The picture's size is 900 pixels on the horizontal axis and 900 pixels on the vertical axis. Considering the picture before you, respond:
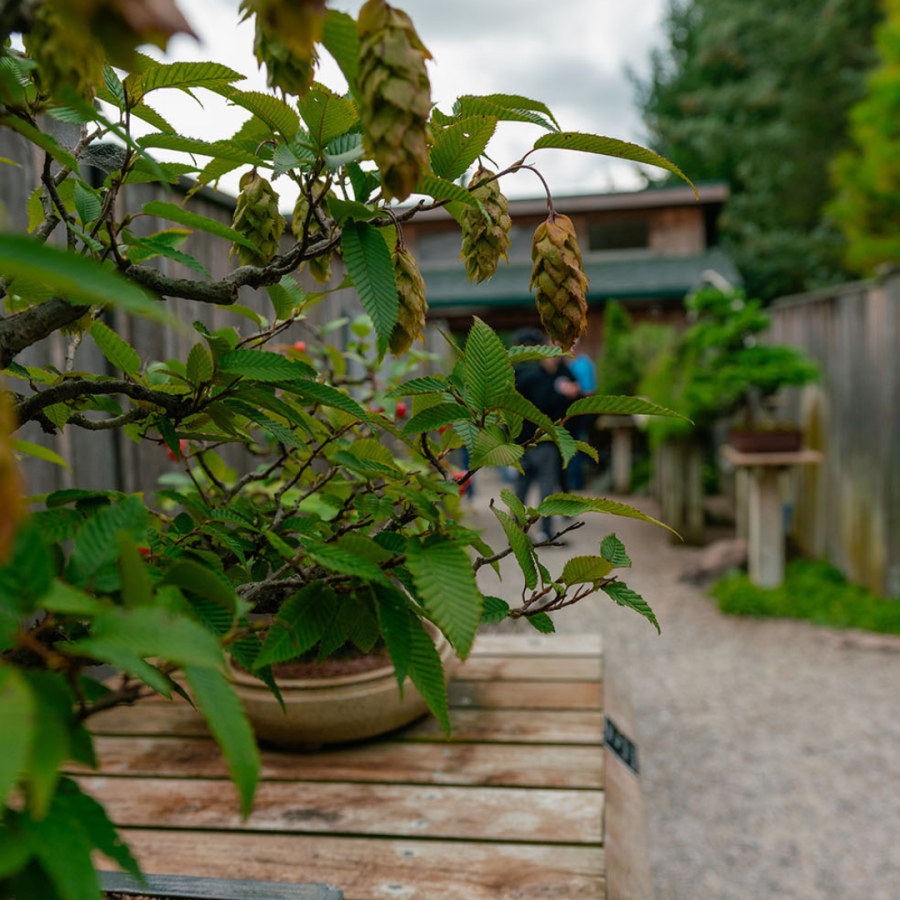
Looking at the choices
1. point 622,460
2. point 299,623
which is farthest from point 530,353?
point 622,460

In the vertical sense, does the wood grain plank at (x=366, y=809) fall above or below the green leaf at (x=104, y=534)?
below

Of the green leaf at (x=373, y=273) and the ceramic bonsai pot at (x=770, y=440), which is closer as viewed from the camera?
the green leaf at (x=373, y=273)

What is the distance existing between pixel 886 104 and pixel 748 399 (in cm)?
585

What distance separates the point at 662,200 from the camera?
11266 mm

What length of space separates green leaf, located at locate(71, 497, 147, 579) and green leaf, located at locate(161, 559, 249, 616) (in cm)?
3

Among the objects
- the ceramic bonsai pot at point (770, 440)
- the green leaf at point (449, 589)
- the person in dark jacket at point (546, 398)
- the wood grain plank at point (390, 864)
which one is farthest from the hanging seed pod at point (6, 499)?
the person in dark jacket at point (546, 398)

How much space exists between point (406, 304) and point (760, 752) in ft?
9.50

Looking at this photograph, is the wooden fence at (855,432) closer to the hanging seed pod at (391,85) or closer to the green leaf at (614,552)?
the green leaf at (614,552)

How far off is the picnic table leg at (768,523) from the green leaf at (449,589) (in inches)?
173

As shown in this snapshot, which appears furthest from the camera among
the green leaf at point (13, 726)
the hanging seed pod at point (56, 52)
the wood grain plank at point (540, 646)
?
the wood grain plank at point (540, 646)

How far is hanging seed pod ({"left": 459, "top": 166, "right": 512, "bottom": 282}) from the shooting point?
1.94 feet

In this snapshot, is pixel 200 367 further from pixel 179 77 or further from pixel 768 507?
pixel 768 507

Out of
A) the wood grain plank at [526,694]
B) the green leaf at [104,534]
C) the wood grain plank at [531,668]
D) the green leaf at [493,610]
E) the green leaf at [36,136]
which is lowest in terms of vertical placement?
the wood grain plank at [531,668]

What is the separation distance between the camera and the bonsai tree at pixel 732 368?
4.62m
